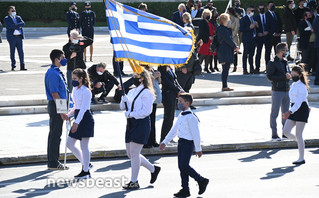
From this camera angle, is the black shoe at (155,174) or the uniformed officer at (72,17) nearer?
the black shoe at (155,174)

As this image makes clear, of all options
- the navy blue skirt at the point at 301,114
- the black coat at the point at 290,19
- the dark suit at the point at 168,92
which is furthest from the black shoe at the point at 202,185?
the black coat at the point at 290,19

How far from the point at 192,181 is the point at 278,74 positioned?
3630 mm

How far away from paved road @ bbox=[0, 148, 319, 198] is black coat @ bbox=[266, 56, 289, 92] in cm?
145

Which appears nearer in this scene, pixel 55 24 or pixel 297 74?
pixel 297 74

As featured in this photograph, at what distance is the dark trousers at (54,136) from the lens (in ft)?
37.8

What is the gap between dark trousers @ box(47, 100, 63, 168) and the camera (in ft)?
37.8

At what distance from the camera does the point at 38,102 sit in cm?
1703

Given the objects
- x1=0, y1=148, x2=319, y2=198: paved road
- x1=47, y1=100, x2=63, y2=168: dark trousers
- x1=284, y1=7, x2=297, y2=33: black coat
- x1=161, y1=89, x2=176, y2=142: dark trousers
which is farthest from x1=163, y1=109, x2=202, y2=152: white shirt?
x1=284, y1=7, x2=297, y2=33: black coat

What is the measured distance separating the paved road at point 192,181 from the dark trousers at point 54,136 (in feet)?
0.72

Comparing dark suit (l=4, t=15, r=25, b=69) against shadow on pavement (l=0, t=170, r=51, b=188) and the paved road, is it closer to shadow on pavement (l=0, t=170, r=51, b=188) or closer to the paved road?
the paved road

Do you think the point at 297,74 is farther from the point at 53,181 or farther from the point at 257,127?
the point at 53,181

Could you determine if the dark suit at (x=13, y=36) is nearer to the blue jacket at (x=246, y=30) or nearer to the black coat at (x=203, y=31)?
the black coat at (x=203, y=31)

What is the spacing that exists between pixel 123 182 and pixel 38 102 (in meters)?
6.90

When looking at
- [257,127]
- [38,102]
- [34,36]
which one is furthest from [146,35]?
[34,36]
